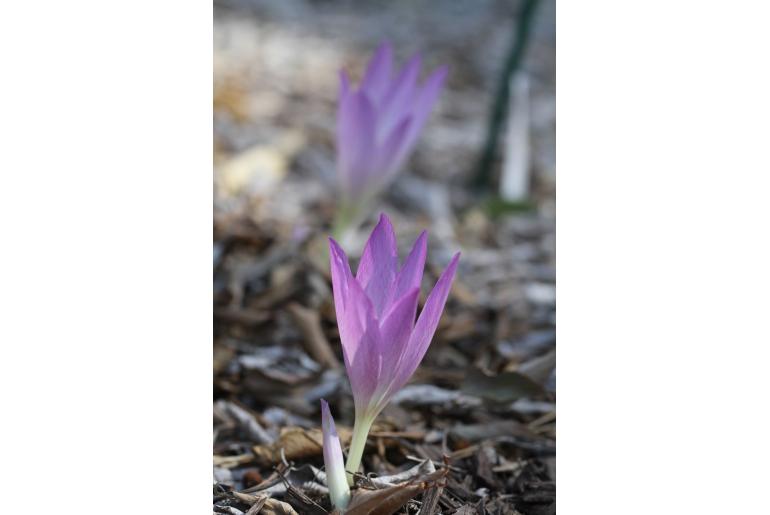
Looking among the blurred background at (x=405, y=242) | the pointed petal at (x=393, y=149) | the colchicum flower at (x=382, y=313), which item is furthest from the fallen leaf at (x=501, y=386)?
the pointed petal at (x=393, y=149)

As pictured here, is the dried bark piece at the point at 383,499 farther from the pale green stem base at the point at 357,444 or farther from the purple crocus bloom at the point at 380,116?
the purple crocus bloom at the point at 380,116

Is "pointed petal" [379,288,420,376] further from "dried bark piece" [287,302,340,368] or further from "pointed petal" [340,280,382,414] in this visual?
"dried bark piece" [287,302,340,368]

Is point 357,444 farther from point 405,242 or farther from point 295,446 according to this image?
point 405,242

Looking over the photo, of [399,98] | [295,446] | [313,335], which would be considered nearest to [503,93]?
[399,98]

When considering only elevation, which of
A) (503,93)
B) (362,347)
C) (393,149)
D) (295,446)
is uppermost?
(503,93)

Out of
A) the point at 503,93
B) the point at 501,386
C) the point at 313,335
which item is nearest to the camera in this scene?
the point at 501,386
